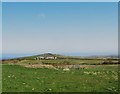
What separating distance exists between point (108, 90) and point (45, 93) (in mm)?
5174

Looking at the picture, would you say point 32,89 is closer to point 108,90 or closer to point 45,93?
point 45,93

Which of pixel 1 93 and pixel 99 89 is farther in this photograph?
pixel 99 89

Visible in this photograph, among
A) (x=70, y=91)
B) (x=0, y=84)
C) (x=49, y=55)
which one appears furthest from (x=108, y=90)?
(x=49, y=55)

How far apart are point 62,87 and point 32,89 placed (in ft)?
8.91

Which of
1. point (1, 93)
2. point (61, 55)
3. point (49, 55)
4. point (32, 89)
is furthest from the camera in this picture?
point (61, 55)

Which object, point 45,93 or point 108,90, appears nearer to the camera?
point 45,93

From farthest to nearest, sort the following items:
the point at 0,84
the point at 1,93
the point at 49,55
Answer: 1. the point at 49,55
2. the point at 0,84
3. the point at 1,93

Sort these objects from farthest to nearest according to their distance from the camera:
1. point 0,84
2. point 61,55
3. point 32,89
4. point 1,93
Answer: point 61,55 → point 0,84 → point 32,89 → point 1,93

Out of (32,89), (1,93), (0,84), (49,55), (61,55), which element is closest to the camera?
(1,93)

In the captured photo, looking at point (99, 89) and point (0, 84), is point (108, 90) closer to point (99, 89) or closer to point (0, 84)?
point (99, 89)

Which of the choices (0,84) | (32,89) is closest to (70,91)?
(32,89)

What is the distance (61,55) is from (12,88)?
235 ft

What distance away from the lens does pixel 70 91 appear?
2202cm

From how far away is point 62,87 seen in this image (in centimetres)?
2375
